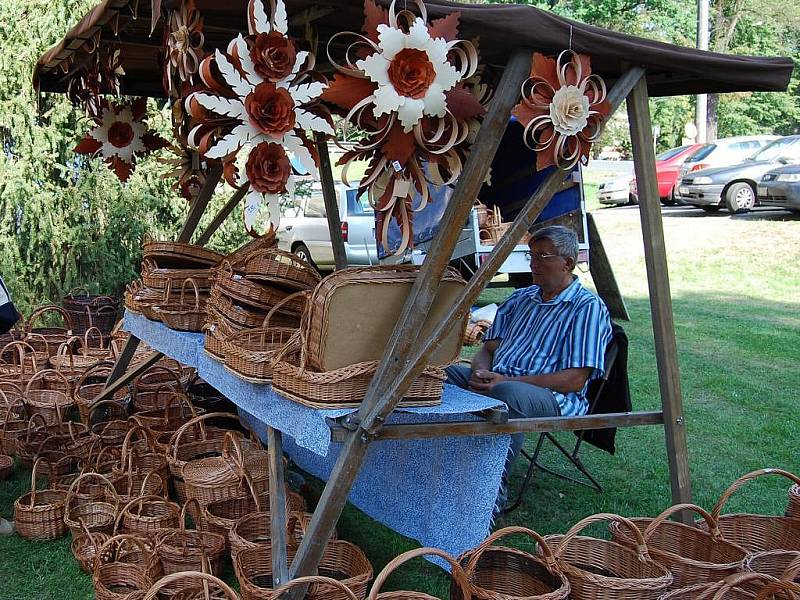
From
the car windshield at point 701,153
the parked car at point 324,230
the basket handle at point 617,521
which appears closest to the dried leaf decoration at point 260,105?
the basket handle at point 617,521

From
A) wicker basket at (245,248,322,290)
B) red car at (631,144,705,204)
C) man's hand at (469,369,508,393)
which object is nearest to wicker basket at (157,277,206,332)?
wicker basket at (245,248,322,290)

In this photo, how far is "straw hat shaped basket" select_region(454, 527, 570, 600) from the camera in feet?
8.44

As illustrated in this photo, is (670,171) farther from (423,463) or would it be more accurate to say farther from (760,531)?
(423,463)

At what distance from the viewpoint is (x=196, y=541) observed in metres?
3.30

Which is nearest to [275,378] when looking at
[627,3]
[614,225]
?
[614,225]

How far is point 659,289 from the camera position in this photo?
3223 mm

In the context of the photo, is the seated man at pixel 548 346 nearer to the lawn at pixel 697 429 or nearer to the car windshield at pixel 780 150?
the lawn at pixel 697 429

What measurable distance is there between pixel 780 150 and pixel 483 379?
13.8 meters

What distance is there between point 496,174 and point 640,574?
2.43 m

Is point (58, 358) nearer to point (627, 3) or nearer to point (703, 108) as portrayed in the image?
point (703, 108)

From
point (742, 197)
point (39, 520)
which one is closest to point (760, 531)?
point (39, 520)

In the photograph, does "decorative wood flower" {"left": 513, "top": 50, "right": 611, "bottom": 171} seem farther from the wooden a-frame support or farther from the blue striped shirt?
the blue striped shirt

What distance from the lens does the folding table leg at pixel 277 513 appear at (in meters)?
2.75

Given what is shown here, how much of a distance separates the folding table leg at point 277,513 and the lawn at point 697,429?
2.12 feet
